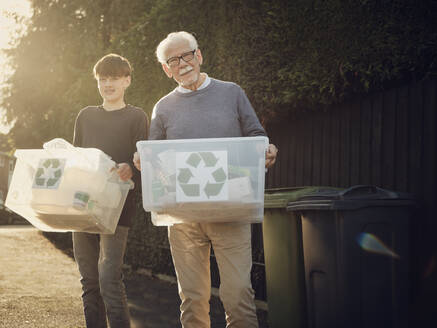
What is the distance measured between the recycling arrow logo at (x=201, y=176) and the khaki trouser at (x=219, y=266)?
507 millimetres

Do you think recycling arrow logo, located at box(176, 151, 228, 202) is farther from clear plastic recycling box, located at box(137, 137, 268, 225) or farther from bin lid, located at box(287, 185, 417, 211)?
bin lid, located at box(287, 185, 417, 211)

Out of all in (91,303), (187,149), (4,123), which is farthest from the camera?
(4,123)

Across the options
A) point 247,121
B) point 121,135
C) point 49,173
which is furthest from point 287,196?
point 49,173

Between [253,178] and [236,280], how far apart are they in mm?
694

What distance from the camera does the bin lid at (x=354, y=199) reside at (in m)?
4.18

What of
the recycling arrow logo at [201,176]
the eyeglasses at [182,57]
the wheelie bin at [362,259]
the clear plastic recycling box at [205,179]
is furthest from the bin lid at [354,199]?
the eyeglasses at [182,57]

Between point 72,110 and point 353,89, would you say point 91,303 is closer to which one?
point 353,89

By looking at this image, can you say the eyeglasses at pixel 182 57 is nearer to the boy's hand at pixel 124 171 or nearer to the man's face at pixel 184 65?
the man's face at pixel 184 65

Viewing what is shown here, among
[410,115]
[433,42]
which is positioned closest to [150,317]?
[410,115]

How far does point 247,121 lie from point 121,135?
992 millimetres

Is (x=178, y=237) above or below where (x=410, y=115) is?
below

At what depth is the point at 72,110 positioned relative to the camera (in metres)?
12.0

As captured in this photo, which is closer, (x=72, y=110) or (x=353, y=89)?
(x=353, y=89)

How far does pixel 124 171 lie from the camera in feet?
13.2
